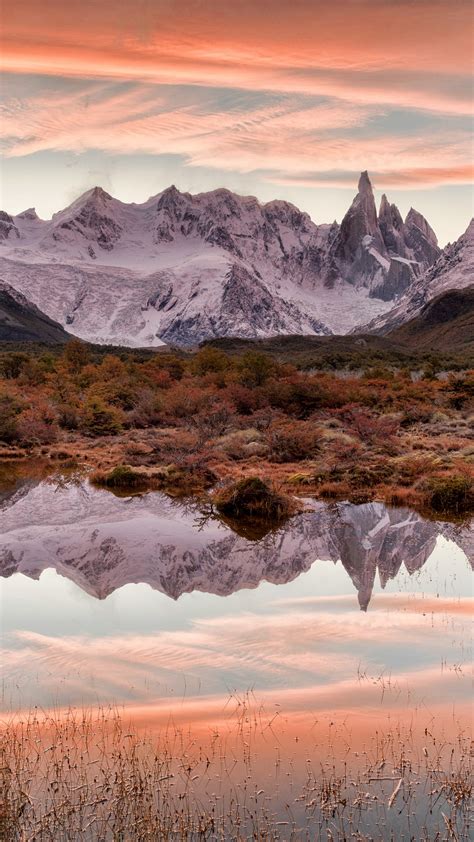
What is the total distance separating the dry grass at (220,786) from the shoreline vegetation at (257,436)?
46.7 ft

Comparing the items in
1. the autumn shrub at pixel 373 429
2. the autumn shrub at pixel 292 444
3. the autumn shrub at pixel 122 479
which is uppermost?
the autumn shrub at pixel 373 429

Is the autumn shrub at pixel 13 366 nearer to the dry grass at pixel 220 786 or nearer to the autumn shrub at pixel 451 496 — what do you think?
the autumn shrub at pixel 451 496

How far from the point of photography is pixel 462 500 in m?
24.1

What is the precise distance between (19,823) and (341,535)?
12.9 meters

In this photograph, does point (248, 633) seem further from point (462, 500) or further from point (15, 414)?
point (15, 414)

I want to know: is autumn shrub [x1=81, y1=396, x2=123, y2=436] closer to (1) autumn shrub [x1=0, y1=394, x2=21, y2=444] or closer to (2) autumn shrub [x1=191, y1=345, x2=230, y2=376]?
(1) autumn shrub [x1=0, y1=394, x2=21, y2=444]

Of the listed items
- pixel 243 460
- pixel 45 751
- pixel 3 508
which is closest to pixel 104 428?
pixel 243 460

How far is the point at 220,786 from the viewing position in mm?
7883

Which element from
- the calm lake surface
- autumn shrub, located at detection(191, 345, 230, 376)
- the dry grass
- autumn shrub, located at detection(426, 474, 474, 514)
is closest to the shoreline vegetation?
autumn shrub, located at detection(426, 474, 474, 514)

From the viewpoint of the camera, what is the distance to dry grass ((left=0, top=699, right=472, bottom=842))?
7191 millimetres

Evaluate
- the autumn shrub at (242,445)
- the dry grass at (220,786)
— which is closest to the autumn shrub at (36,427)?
the autumn shrub at (242,445)

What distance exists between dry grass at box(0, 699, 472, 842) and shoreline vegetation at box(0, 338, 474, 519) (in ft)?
46.7

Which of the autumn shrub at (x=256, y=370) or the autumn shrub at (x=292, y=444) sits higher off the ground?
the autumn shrub at (x=256, y=370)

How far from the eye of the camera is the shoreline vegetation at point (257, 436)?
26.1m
